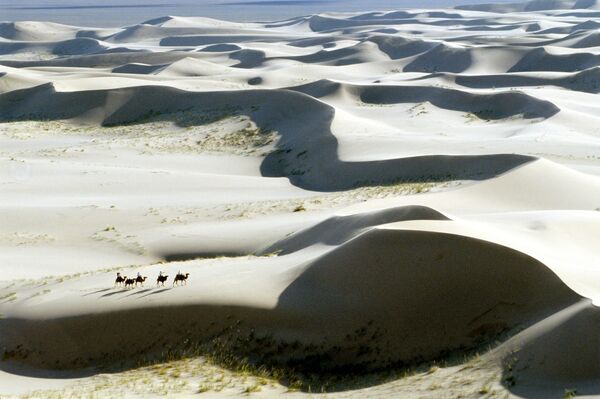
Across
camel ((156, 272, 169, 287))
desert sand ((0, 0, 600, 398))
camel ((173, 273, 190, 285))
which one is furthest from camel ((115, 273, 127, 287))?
camel ((173, 273, 190, 285))

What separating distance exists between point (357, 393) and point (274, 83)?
4028 cm

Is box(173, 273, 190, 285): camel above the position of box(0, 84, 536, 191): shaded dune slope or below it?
above

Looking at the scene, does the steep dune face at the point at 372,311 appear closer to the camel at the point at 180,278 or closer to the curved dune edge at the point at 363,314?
the curved dune edge at the point at 363,314

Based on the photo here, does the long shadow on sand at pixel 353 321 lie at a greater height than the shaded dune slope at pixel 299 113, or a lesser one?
greater

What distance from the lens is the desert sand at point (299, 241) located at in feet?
29.9

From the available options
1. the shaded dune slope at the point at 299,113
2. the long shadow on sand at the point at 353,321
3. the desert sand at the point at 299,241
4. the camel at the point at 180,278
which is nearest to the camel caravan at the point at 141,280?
the camel at the point at 180,278

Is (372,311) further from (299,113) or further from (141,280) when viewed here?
(299,113)

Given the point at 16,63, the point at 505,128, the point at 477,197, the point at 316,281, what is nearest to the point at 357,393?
the point at 316,281

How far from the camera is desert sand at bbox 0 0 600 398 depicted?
29.9ft

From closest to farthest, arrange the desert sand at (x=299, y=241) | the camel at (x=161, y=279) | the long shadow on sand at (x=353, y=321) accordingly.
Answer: the desert sand at (x=299, y=241), the long shadow on sand at (x=353, y=321), the camel at (x=161, y=279)

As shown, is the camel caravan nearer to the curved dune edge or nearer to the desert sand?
the desert sand

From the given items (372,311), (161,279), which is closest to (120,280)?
(161,279)

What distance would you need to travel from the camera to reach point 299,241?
46.8 feet

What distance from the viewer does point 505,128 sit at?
2936 centimetres
